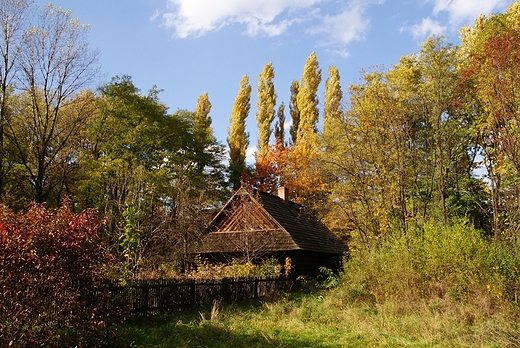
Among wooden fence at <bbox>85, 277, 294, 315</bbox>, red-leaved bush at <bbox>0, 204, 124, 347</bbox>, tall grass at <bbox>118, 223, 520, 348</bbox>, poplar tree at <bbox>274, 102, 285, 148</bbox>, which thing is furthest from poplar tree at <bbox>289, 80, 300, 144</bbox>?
red-leaved bush at <bbox>0, 204, 124, 347</bbox>

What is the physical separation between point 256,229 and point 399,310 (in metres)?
11.0

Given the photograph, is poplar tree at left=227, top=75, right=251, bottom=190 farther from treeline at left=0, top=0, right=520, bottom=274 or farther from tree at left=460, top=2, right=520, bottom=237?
tree at left=460, top=2, right=520, bottom=237

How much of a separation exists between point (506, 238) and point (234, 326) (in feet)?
32.2

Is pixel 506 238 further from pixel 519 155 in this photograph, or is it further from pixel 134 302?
pixel 134 302

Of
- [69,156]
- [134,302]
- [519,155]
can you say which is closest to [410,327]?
[519,155]

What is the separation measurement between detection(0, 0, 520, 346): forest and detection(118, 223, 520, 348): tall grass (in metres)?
0.13

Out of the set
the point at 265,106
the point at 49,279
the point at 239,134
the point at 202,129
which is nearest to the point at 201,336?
the point at 49,279

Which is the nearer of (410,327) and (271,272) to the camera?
(410,327)

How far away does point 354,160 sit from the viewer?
17.4 meters

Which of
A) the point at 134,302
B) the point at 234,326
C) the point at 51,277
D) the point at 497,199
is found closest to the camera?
the point at 51,277

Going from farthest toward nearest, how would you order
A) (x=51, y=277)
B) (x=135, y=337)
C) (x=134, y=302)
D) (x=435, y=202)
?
(x=435, y=202) < (x=134, y=302) < (x=135, y=337) < (x=51, y=277)

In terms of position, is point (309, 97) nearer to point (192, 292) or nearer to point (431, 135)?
point (431, 135)

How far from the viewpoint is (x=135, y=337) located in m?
10.1

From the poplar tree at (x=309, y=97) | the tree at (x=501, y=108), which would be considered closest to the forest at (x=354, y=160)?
the tree at (x=501, y=108)
